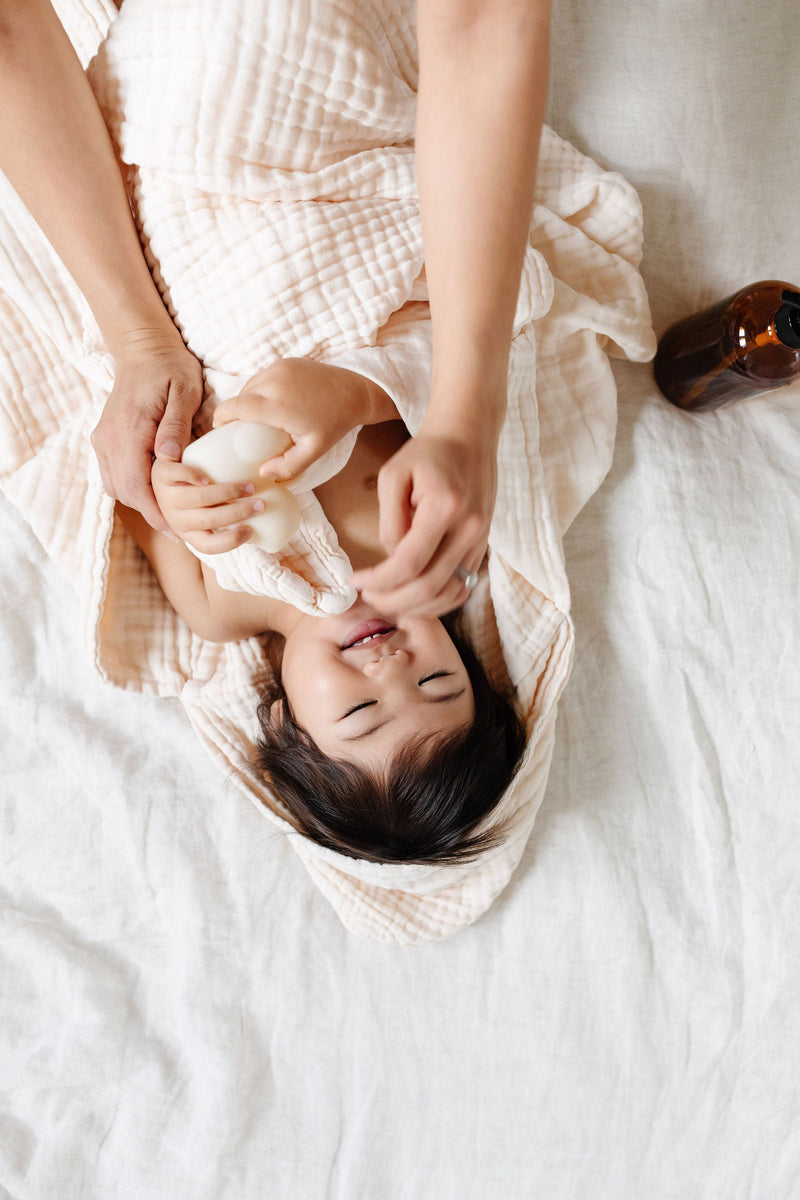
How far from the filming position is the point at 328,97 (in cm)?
89

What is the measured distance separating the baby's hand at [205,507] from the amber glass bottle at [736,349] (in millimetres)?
645

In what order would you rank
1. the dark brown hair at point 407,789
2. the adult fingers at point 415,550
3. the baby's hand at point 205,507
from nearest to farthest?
the adult fingers at point 415,550, the baby's hand at point 205,507, the dark brown hair at point 407,789

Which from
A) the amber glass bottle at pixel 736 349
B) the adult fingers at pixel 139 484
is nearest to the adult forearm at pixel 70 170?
the adult fingers at pixel 139 484

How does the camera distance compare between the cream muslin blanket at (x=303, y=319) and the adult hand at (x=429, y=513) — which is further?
the cream muslin blanket at (x=303, y=319)

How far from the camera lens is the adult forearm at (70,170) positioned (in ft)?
2.83

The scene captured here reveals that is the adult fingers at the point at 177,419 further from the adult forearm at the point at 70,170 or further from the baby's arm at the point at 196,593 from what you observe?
the baby's arm at the point at 196,593

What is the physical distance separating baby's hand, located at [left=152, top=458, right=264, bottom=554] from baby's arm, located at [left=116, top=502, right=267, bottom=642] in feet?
0.73

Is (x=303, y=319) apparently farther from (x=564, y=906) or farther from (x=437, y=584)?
(x=564, y=906)

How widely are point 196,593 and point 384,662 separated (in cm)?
27

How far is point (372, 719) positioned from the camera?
95 cm

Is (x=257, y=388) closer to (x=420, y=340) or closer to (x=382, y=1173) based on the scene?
(x=420, y=340)

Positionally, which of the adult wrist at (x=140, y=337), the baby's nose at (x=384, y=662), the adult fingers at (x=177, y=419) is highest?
the adult wrist at (x=140, y=337)

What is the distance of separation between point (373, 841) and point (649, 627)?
0.45 meters

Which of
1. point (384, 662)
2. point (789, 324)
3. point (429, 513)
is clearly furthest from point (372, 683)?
point (789, 324)
